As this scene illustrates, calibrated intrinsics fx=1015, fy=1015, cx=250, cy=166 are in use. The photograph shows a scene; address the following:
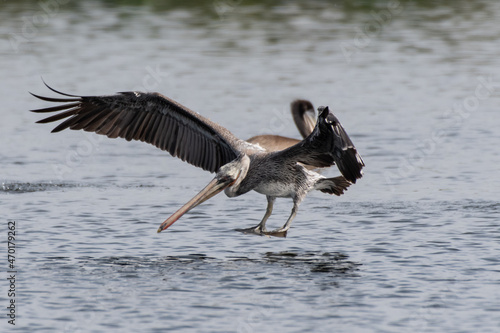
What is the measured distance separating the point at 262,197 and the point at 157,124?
2.03 m

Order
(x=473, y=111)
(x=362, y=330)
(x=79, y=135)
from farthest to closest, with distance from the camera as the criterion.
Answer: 1. (x=473, y=111)
2. (x=79, y=135)
3. (x=362, y=330)

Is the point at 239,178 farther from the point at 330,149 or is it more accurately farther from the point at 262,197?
the point at 262,197

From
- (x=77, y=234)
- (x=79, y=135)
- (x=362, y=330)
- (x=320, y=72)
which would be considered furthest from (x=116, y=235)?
(x=320, y=72)

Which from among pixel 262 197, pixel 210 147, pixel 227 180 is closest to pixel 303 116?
pixel 262 197

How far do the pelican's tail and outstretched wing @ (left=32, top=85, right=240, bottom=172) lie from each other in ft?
3.12

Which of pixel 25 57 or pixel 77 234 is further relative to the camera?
pixel 25 57

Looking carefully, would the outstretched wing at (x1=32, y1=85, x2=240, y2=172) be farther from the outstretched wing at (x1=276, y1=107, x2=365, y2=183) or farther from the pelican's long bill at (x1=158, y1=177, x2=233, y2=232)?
the outstretched wing at (x1=276, y1=107, x2=365, y2=183)

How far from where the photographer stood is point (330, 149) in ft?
30.9

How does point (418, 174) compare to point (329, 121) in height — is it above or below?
below

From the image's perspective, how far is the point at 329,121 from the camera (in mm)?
8773

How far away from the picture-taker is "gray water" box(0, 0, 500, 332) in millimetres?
8070

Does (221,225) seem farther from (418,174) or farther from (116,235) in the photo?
(418,174)

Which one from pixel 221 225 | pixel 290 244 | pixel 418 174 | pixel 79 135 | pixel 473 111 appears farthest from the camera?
pixel 473 111

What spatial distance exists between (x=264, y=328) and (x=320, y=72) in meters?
13.9
